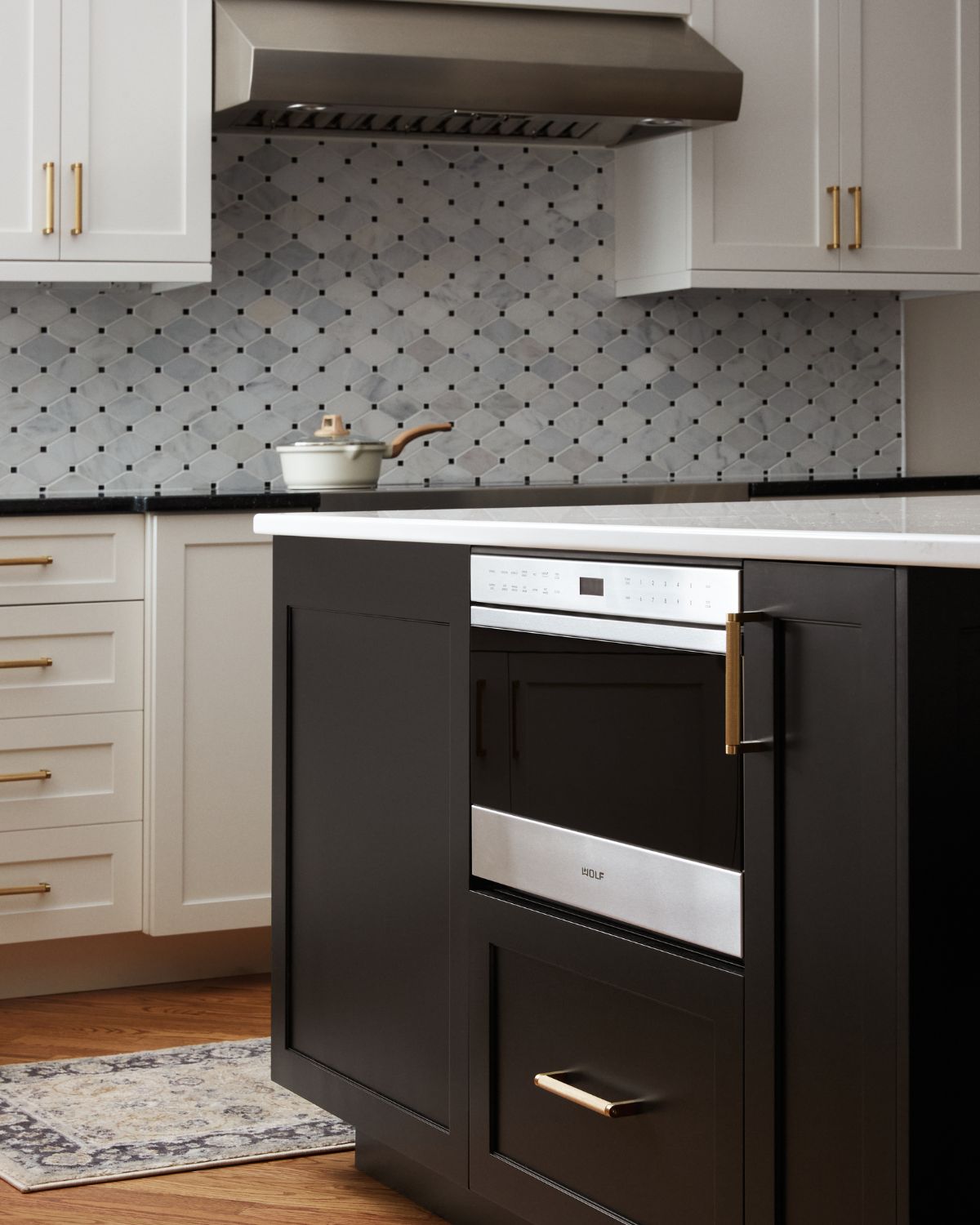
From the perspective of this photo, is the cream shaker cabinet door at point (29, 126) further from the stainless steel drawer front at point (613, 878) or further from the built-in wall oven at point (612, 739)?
the stainless steel drawer front at point (613, 878)

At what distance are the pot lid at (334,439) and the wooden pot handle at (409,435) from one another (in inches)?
2.1

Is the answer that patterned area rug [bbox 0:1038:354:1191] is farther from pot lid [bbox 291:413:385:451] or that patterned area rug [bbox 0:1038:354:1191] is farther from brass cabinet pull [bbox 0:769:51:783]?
pot lid [bbox 291:413:385:451]

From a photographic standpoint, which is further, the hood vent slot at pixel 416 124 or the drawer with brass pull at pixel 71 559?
the hood vent slot at pixel 416 124

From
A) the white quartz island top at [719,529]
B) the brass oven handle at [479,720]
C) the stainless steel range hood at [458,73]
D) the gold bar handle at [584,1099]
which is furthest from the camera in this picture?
the stainless steel range hood at [458,73]

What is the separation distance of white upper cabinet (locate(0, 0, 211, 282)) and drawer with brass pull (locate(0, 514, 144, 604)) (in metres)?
0.53

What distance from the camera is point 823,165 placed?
3889 mm

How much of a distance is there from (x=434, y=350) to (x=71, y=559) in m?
1.20

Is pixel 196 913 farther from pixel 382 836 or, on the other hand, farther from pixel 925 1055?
pixel 925 1055

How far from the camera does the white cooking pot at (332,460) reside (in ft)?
11.3

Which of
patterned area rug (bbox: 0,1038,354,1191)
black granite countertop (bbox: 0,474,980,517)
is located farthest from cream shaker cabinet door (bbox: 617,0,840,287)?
patterned area rug (bbox: 0,1038,354,1191)

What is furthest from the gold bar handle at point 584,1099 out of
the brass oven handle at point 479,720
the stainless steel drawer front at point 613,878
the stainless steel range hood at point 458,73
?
the stainless steel range hood at point 458,73

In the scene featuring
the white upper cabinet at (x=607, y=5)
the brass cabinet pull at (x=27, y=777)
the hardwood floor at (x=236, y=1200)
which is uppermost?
the white upper cabinet at (x=607, y=5)

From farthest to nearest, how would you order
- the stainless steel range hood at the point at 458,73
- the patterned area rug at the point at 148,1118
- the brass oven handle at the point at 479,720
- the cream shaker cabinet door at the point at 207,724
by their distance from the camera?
the stainless steel range hood at the point at 458,73
the cream shaker cabinet door at the point at 207,724
the patterned area rug at the point at 148,1118
the brass oven handle at the point at 479,720

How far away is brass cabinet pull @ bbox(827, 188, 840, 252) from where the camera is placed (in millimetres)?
3900
